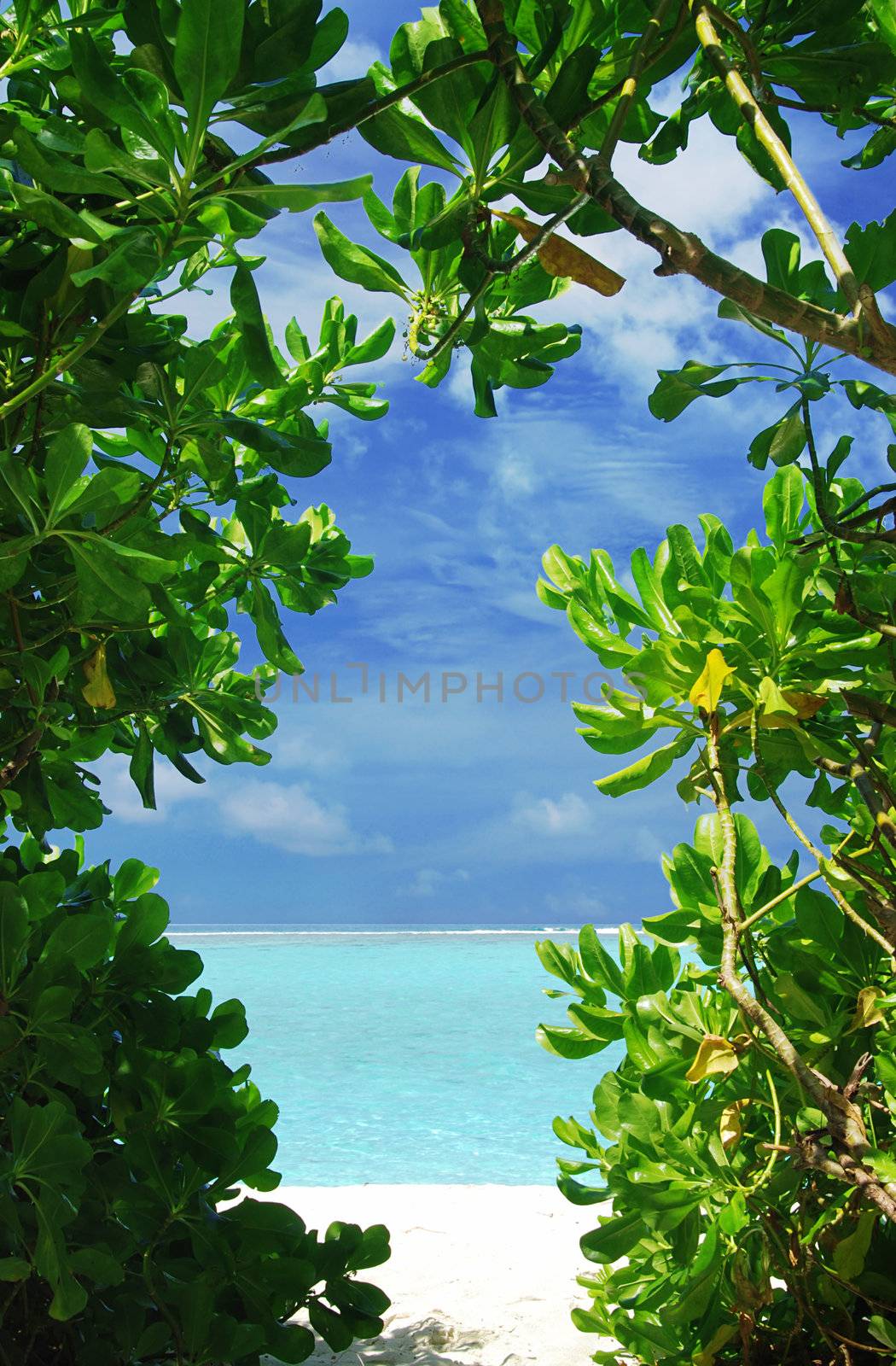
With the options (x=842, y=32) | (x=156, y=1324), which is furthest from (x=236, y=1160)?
(x=842, y=32)

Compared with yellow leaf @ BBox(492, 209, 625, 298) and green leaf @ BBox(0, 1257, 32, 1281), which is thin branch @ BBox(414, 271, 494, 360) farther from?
green leaf @ BBox(0, 1257, 32, 1281)

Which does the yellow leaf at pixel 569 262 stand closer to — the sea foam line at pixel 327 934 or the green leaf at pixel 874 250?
the green leaf at pixel 874 250

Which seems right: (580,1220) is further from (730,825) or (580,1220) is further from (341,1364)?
(730,825)

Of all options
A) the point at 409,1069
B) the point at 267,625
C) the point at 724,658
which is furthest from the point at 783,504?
the point at 409,1069

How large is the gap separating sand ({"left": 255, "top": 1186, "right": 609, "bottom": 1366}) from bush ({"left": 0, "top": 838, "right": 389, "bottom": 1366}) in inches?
24.4

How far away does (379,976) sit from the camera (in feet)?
52.0

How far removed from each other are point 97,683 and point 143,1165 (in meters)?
0.65

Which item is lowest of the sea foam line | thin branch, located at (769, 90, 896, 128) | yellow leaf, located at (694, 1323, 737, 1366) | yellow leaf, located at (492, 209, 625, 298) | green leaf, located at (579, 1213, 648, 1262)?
the sea foam line

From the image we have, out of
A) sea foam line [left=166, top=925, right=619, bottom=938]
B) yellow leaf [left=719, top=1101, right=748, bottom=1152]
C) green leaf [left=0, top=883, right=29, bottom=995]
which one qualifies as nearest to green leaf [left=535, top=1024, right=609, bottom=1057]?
yellow leaf [left=719, top=1101, right=748, bottom=1152]

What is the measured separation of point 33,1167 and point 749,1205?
0.80 metres

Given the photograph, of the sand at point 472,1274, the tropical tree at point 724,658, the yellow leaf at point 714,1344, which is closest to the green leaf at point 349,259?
the tropical tree at point 724,658

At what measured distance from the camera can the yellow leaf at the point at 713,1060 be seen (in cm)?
96

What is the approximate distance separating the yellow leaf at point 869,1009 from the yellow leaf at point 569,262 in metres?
0.75

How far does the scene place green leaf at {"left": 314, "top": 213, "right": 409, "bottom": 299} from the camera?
90cm
